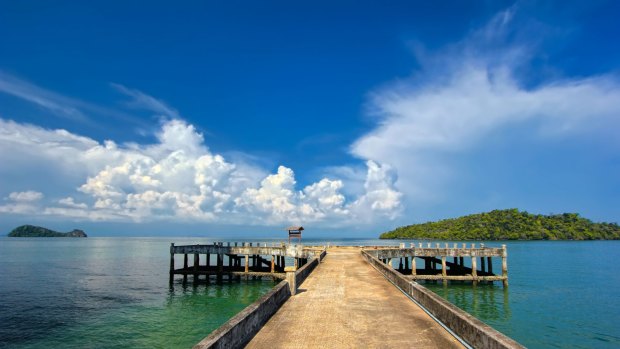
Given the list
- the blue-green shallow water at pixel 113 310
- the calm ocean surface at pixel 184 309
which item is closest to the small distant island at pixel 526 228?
the calm ocean surface at pixel 184 309

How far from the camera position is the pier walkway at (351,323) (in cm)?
949

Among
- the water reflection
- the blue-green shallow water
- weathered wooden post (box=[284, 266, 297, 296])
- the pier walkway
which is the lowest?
the blue-green shallow water

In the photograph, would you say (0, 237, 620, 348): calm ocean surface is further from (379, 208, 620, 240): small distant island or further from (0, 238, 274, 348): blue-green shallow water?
(379, 208, 620, 240): small distant island

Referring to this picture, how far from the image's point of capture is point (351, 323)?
1134 centimetres

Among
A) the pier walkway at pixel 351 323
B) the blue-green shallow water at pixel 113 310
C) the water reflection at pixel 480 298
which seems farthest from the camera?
the water reflection at pixel 480 298

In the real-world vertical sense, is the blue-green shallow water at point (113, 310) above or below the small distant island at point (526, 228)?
below

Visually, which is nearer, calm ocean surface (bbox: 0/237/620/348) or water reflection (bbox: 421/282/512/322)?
calm ocean surface (bbox: 0/237/620/348)

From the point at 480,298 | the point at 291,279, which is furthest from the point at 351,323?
the point at 480,298

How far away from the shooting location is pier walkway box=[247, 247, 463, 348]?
9492 millimetres

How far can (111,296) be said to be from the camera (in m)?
34.5

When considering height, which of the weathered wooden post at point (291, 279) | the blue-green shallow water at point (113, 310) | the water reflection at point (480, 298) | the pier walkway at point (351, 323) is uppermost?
the weathered wooden post at point (291, 279)

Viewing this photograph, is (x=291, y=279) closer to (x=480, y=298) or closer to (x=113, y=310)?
(x=113, y=310)

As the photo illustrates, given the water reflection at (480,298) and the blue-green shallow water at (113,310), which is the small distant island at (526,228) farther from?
the blue-green shallow water at (113,310)

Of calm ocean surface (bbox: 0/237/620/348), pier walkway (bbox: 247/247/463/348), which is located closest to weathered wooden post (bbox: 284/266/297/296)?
pier walkway (bbox: 247/247/463/348)
